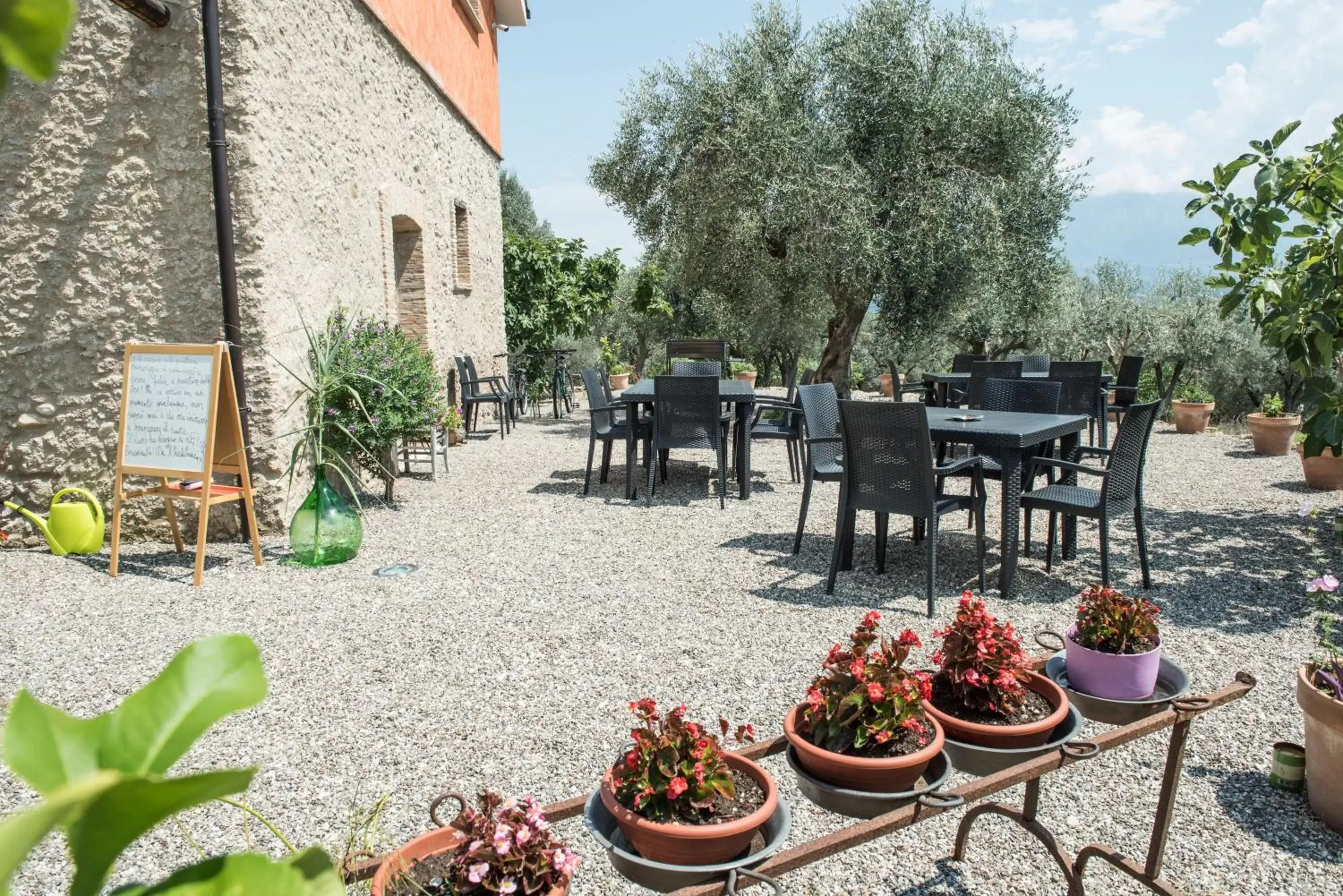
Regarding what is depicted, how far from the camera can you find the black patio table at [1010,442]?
3969 millimetres

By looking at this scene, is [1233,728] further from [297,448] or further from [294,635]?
[297,448]

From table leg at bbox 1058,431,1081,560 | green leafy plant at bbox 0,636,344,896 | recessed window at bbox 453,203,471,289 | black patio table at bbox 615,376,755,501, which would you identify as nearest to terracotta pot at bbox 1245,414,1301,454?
table leg at bbox 1058,431,1081,560

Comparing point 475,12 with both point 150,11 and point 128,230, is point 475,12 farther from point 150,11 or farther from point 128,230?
point 128,230

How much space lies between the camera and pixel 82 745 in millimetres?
308

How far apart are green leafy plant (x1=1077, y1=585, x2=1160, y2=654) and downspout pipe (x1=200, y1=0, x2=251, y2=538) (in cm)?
404

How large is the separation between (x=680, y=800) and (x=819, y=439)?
3.62 meters

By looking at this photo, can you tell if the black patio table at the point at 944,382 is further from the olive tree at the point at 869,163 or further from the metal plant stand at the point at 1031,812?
the metal plant stand at the point at 1031,812

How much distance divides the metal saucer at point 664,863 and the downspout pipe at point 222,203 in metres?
3.66

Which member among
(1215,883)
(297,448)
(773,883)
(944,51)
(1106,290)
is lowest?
(1215,883)

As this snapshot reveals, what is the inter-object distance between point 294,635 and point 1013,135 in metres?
8.96

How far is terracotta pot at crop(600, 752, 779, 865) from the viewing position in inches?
55.1

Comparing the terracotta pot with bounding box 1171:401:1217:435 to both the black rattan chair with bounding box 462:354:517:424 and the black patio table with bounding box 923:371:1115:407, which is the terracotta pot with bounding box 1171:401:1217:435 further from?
the black rattan chair with bounding box 462:354:517:424

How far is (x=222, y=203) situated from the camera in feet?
15.2

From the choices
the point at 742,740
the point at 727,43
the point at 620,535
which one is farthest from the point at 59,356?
the point at 727,43
